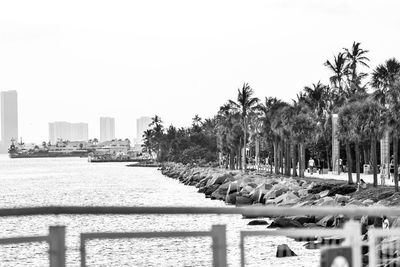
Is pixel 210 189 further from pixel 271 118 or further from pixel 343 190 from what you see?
pixel 343 190

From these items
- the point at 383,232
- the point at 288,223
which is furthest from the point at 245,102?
the point at 383,232

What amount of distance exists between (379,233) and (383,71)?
51557 millimetres

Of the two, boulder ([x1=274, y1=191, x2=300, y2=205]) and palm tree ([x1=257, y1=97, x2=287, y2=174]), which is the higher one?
palm tree ([x1=257, y1=97, x2=287, y2=174])

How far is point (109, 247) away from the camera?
564 centimetres

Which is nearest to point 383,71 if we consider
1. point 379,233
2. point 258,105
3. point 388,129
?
point 388,129

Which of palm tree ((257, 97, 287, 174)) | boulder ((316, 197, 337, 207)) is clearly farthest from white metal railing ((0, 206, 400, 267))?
palm tree ((257, 97, 287, 174))

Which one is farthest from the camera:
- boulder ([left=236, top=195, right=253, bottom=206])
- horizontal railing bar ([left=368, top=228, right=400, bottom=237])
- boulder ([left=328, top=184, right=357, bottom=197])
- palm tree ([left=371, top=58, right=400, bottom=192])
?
boulder ([left=236, top=195, right=253, bottom=206])

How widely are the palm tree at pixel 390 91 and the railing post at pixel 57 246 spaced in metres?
35.5

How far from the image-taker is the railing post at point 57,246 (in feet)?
16.9

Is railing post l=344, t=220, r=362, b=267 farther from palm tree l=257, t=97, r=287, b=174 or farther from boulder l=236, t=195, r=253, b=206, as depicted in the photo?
palm tree l=257, t=97, r=287, b=174

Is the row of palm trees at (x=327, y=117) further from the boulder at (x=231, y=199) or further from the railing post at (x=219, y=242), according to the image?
the railing post at (x=219, y=242)

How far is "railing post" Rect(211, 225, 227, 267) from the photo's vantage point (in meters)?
5.16

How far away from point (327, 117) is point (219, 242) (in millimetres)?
70427

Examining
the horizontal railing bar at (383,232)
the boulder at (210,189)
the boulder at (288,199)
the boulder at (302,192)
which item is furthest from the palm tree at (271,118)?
the horizontal railing bar at (383,232)
